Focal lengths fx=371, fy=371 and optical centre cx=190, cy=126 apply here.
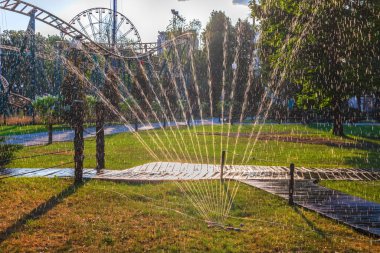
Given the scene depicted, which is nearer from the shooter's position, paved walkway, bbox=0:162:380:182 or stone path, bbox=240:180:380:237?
stone path, bbox=240:180:380:237

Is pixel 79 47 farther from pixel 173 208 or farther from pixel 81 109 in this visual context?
pixel 173 208

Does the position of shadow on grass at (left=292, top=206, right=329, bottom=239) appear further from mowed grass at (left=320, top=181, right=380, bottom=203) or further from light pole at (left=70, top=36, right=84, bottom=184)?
light pole at (left=70, top=36, right=84, bottom=184)

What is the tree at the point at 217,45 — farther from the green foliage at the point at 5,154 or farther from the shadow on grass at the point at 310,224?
the shadow on grass at the point at 310,224

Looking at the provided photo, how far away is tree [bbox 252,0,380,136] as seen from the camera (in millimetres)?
18141

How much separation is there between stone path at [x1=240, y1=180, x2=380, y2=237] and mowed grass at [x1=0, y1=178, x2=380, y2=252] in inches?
12.5

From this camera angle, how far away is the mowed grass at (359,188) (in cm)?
957

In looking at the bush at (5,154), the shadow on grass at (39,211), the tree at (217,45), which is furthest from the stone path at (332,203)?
the tree at (217,45)

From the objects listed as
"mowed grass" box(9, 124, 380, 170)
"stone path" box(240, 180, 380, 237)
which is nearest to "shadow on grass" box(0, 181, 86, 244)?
"mowed grass" box(9, 124, 380, 170)

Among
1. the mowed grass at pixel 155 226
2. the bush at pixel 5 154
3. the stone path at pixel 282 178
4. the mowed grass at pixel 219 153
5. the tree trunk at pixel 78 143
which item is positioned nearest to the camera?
the mowed grass at pixel 155 226

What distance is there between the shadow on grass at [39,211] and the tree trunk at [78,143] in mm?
362

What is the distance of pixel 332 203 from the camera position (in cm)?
873

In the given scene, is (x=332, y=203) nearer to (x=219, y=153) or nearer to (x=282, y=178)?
(x=282, y=178)

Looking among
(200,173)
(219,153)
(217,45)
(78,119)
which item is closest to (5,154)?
(78,119)

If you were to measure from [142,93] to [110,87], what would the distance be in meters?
22.5
